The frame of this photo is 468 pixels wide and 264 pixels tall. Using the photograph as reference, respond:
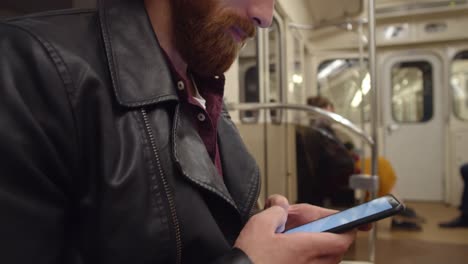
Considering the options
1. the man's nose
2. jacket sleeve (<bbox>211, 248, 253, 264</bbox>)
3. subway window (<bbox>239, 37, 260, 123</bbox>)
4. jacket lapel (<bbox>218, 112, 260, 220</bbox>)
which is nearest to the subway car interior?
subway window (<bbox>239, 37, 260, 123</bbox>)

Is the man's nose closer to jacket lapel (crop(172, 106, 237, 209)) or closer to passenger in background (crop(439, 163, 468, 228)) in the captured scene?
jacket lapel (crop(172, 106, 237, 209))

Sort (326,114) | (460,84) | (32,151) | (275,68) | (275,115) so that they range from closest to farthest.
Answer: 1. (32,151)
2. (326,114)
3. (275,115)
4. (275,68)
5. (460,84)

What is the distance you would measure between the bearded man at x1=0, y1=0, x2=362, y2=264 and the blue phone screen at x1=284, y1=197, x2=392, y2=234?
3cm

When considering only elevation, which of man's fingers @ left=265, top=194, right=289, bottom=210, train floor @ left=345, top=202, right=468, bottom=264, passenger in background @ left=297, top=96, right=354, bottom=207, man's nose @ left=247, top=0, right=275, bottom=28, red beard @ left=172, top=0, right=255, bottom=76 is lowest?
train floor @ left=345, top=202, right=468, bottom=264

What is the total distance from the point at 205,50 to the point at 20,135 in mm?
339

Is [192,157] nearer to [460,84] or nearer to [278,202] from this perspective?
[278,202]

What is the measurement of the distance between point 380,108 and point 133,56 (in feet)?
15.3

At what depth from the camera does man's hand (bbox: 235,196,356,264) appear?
0.53 metres

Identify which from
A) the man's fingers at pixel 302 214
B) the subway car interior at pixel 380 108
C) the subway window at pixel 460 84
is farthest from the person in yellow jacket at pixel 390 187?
the man's fingers at pixel 302 214

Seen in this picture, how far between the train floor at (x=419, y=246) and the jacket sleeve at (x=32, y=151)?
2.04m

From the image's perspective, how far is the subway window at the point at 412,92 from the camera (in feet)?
15.3

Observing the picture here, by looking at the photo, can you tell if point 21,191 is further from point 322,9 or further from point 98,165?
point 322,9

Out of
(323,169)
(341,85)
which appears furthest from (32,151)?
(341,85)

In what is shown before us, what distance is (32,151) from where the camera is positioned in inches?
17.9
